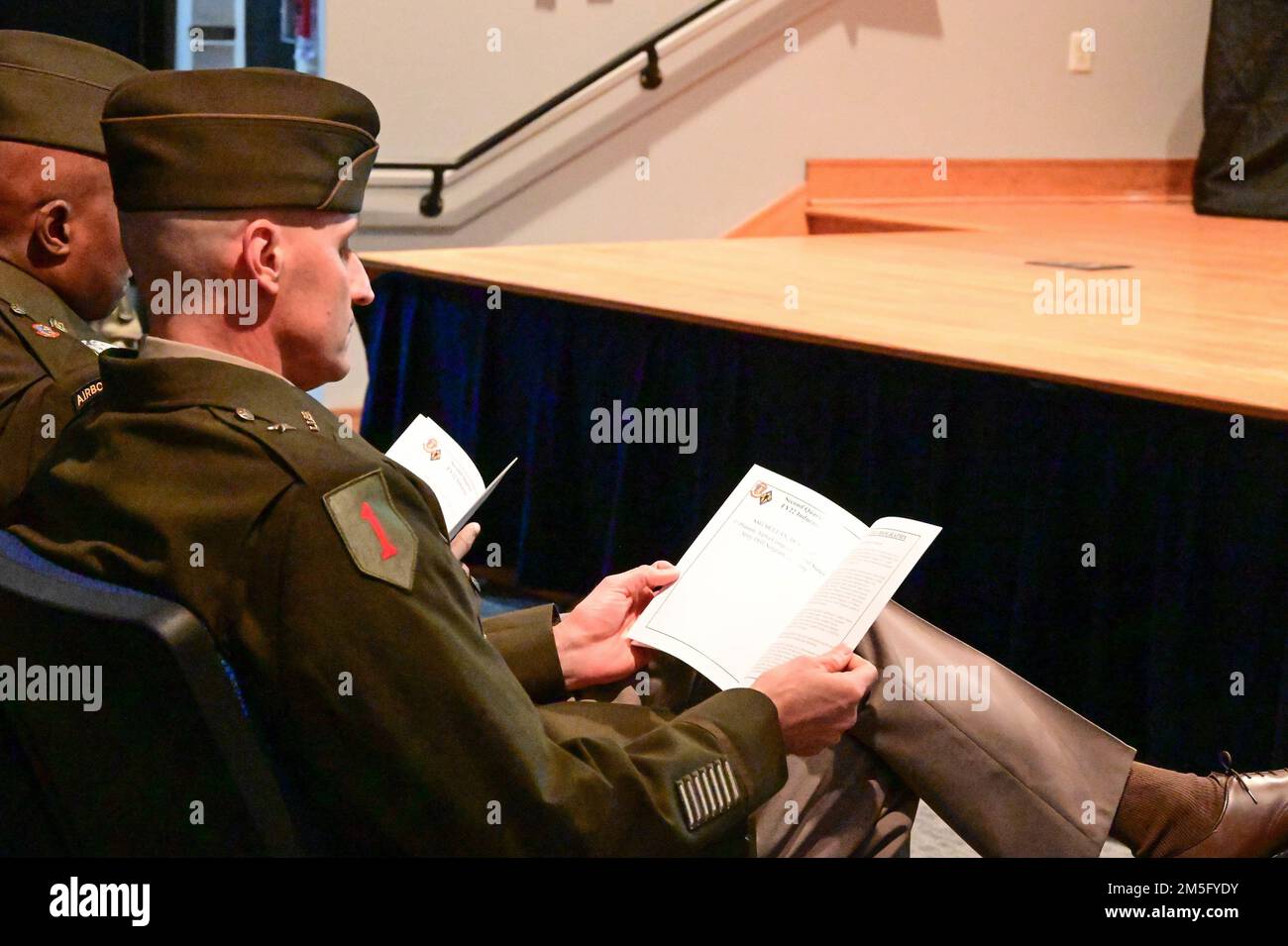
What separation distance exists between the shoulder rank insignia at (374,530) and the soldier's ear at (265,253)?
19cm

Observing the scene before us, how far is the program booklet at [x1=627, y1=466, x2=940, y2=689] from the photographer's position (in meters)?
1.22

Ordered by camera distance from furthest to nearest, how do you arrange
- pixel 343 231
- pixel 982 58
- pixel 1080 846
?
pixel 982 58 → pixel 1080 846 → pixel 343 231

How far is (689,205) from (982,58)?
1465 millimetres

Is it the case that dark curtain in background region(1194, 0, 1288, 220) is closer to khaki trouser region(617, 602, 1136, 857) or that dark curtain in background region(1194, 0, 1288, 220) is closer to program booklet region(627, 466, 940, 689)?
khaki trouser region(617, 602, 1136, 857)

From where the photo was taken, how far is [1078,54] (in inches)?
234

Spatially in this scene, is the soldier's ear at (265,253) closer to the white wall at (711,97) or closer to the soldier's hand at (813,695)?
the soldier's hand at (813,695)

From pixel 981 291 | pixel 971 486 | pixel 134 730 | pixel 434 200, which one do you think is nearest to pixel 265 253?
pixel 134 730

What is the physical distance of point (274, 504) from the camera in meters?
0.89

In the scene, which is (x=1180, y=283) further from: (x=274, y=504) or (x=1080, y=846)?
(x=274, y=504)

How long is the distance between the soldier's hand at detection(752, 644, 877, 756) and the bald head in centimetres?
84

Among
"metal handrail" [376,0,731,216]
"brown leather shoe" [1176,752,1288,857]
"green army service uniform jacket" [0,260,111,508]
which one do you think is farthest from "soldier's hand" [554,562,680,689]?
"metal handrail" [376,0,731,216]

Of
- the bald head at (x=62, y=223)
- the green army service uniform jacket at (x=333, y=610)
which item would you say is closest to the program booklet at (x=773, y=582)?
the green army service uniform jacket at (x=333, y=610)

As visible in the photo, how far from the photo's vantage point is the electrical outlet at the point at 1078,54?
19.4 feet

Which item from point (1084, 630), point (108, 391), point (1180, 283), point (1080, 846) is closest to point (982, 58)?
point (1180, 283)
